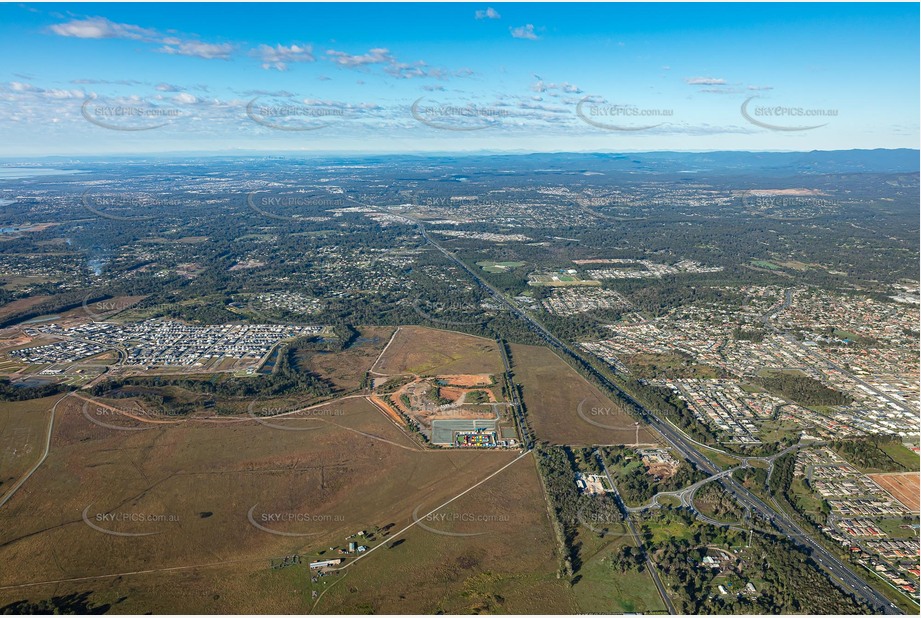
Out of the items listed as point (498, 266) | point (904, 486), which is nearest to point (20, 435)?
point (904, 486)

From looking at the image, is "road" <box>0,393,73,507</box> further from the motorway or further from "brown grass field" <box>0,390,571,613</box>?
the motorway

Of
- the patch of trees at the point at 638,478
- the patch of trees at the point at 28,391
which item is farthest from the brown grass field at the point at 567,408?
the patch of trees at the point at 28,391

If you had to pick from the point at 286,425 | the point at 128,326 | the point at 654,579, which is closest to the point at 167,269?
the point at 128,326

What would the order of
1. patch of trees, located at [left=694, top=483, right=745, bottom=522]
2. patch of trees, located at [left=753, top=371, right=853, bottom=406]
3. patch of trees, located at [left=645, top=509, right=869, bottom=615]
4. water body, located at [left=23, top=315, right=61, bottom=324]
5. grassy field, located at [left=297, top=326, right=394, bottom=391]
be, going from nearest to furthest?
1. patch of trees, located at [left=645, top=509, right=869, bottom=615]
2. patch of trees, located at [left=694, top=483, right=745, bottom=522]
3. patch of trees, located at [left=753, top=371, right=853, bottom=406]
4. grassy field, located at [left=297, top=326, right=394, bottom=391]
5. water body, located at [left=23, top=315, right=61, bottom=324]

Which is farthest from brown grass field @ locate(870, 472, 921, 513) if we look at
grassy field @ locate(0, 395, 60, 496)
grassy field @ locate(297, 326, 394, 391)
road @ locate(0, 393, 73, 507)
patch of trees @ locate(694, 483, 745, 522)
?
grassy field @ locate(0, 395, 60, 496)

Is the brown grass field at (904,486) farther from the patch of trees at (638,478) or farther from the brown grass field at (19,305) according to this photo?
the brown grass field at (19,305)
